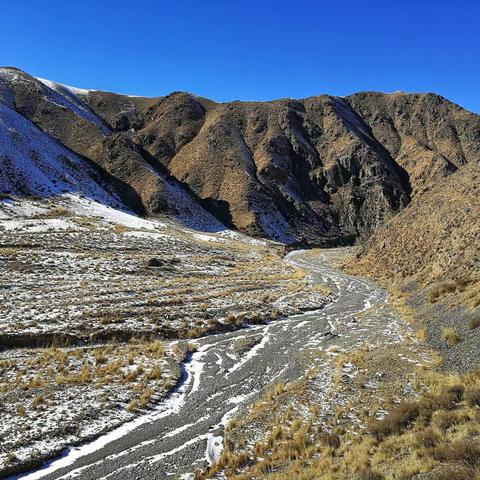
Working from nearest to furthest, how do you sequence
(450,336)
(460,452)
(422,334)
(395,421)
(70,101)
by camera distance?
(460,452) → (395,421) → (450,336) → (422,334) → (70,101)

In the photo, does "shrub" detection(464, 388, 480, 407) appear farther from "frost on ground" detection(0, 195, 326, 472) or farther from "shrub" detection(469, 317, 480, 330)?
"frost on ground" detection(0, 195, 326, 472)

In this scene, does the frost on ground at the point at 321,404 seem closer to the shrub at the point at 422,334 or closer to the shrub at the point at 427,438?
the shrub at the point at 422,334

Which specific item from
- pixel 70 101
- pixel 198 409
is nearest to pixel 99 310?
pixel 198 409

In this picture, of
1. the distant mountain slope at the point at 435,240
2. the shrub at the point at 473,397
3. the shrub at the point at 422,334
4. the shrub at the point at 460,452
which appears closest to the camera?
the shrub at the point at 460,452

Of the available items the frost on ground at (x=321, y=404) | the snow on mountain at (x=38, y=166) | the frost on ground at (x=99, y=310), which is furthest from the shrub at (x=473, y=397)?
the snow on mountain at (x=38, y=166)

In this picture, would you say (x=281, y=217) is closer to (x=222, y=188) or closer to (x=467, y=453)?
(x=222, y=188)

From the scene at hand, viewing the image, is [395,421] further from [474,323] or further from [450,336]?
[474,323]
